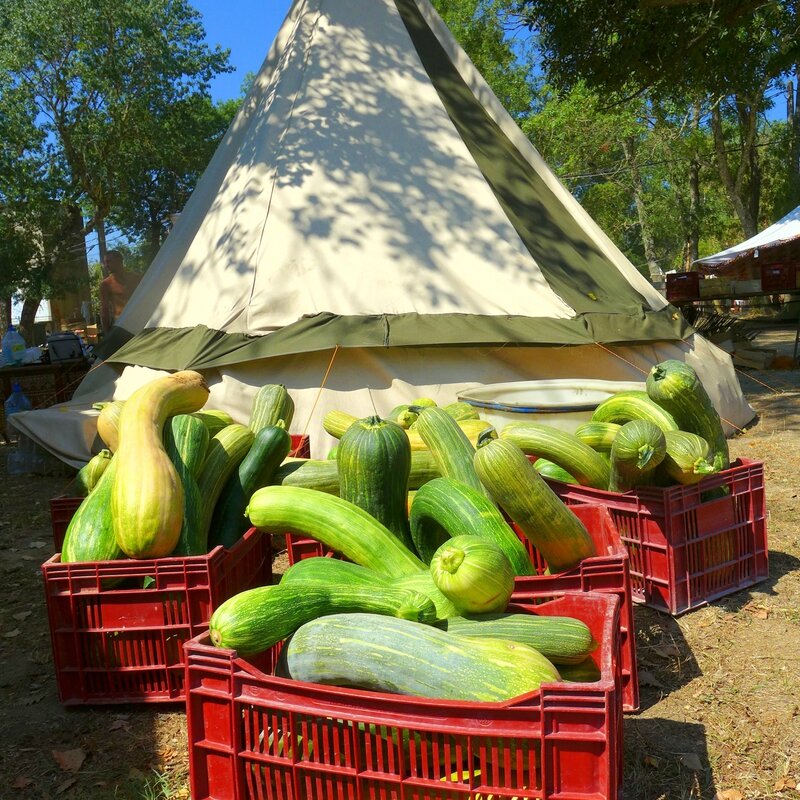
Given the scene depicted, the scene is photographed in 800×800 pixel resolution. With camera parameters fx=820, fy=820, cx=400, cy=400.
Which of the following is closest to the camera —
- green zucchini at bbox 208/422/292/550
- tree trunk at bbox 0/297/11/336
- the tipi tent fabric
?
green zucchini at bbox 208/422/292/550

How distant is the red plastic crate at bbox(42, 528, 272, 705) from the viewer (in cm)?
305

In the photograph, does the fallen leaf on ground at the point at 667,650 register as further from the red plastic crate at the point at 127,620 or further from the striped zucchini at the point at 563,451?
the red plastic crate at the point at 127,620

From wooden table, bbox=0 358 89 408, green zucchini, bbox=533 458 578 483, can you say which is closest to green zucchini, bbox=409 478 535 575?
green zucchini, bbox=533 458 578 483

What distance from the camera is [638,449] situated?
3.40 meters

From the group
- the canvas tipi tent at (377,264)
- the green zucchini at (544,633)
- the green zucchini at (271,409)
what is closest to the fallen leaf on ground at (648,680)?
the green zucchini at (544,633)

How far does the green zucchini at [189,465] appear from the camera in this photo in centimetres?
324

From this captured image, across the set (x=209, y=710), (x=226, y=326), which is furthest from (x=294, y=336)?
(x=209, y=710)

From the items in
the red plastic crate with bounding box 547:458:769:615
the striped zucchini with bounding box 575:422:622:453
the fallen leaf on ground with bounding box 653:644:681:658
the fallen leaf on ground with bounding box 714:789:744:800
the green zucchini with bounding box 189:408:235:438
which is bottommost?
the fallen leaf on ground with bounding box 714:789:744:800

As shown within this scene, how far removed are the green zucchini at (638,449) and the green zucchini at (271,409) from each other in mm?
1962

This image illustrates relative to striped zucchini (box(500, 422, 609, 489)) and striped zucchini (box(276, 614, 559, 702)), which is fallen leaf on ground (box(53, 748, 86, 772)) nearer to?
striped zucchini (box(276, 614, 559, 702))

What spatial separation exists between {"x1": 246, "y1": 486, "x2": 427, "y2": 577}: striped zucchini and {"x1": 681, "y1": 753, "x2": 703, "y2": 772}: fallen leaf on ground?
1027 mm

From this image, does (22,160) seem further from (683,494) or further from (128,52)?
(683,494)

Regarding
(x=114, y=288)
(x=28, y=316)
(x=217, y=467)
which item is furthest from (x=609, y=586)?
(x=28, y=316)

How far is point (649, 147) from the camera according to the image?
1384 inches
